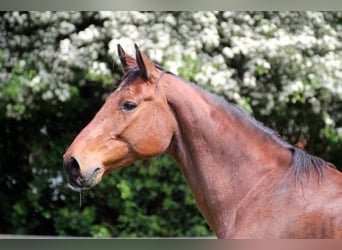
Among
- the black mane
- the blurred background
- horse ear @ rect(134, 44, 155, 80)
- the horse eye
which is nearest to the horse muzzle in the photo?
the horse eye

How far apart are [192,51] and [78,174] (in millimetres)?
1461

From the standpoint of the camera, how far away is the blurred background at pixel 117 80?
10.9 ft

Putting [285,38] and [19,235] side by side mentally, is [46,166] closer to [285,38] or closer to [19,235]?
[19,235]

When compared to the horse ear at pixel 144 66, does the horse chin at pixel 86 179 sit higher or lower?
lower

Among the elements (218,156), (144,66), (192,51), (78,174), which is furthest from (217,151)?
(192,51)

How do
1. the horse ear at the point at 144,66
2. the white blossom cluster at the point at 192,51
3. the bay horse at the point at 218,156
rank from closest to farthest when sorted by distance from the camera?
the bay horse at the point at 218,156, the horse ear at the point at 144,66, the white blossom cluster at the point at 192,51

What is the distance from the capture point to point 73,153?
2.09 meters

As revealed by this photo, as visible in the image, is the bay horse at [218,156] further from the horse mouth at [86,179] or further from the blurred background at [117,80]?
the blurred background at [117,80]

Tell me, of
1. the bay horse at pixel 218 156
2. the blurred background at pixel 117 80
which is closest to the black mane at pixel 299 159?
the bay horse at pixel 218 156

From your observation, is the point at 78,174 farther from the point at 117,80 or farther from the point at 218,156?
the point at 117,80

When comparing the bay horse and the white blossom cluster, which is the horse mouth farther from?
the white blossom cluster

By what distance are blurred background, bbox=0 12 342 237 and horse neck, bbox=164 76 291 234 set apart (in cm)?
130

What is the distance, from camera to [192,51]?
3.36 m

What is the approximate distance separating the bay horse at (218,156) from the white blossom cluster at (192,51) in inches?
49.1
